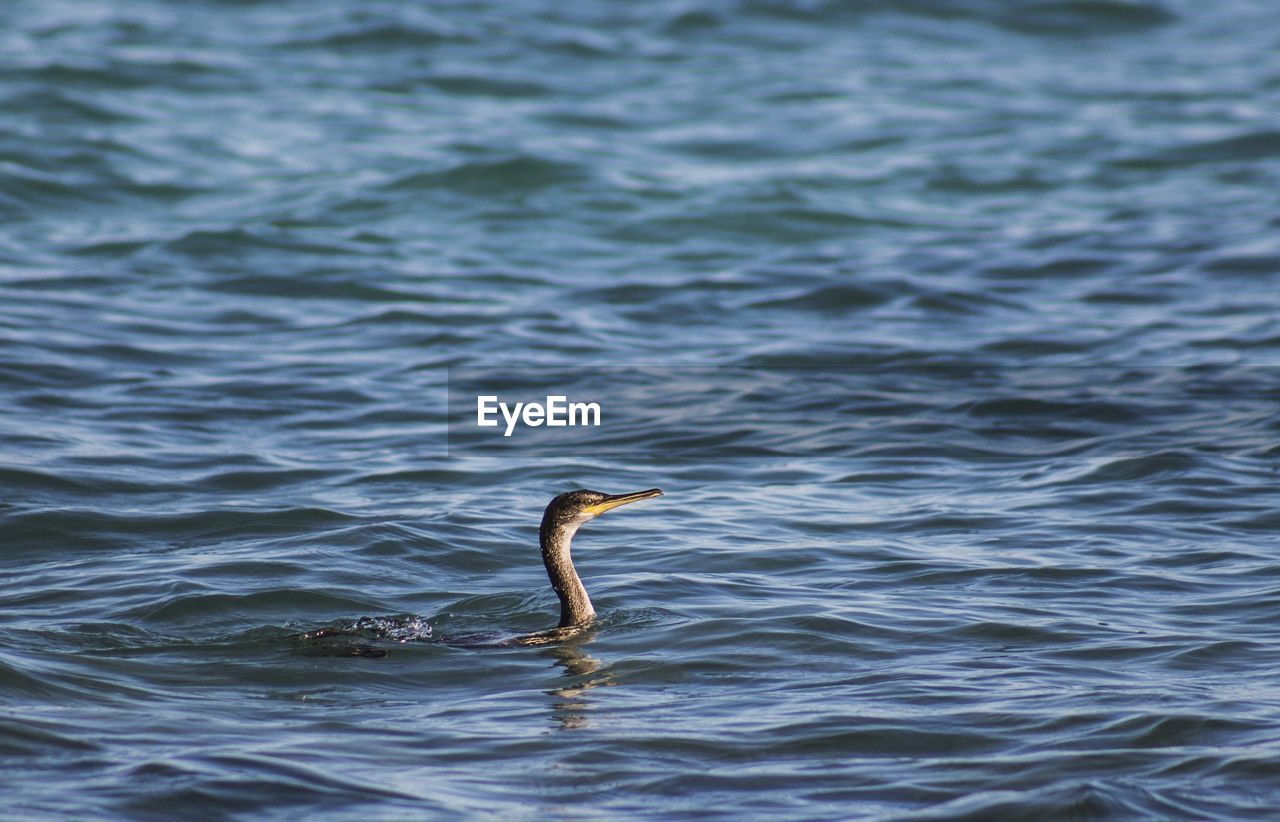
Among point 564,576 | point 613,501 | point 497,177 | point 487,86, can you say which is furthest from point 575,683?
point 487,86

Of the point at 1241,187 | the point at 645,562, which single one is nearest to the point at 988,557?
the point at 645,562

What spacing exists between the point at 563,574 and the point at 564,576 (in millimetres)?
11

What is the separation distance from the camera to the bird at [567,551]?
8.51m

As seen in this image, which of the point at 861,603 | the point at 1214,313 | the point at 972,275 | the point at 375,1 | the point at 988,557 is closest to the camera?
the point at 861,603

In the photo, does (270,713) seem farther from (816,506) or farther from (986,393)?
(986,393)

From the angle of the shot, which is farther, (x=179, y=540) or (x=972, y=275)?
(x=972, y=275)

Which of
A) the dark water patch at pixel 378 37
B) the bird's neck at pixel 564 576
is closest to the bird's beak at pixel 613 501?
the bird's neck at pixel 564 576

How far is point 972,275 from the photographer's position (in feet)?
58.3

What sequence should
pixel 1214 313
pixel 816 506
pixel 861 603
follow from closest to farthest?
pixel 861 603 → pixel 816 506 → pixel 1214 313

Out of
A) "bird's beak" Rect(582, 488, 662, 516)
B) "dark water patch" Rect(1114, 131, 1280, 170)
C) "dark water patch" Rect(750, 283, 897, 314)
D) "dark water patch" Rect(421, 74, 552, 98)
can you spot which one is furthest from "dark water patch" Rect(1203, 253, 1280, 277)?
"dark water patch" Rect(421, 74, 552, 98)

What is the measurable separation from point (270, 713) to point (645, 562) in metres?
3.22

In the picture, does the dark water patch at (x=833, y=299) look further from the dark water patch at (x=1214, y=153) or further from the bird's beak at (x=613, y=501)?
the bird's beak at (x=613, y=501)

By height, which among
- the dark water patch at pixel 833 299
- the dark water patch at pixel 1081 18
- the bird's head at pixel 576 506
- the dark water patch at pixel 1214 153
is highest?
the dark water patch at pixel 1081 18

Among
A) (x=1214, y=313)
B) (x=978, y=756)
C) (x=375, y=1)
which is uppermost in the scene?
(x=375, y=1)
